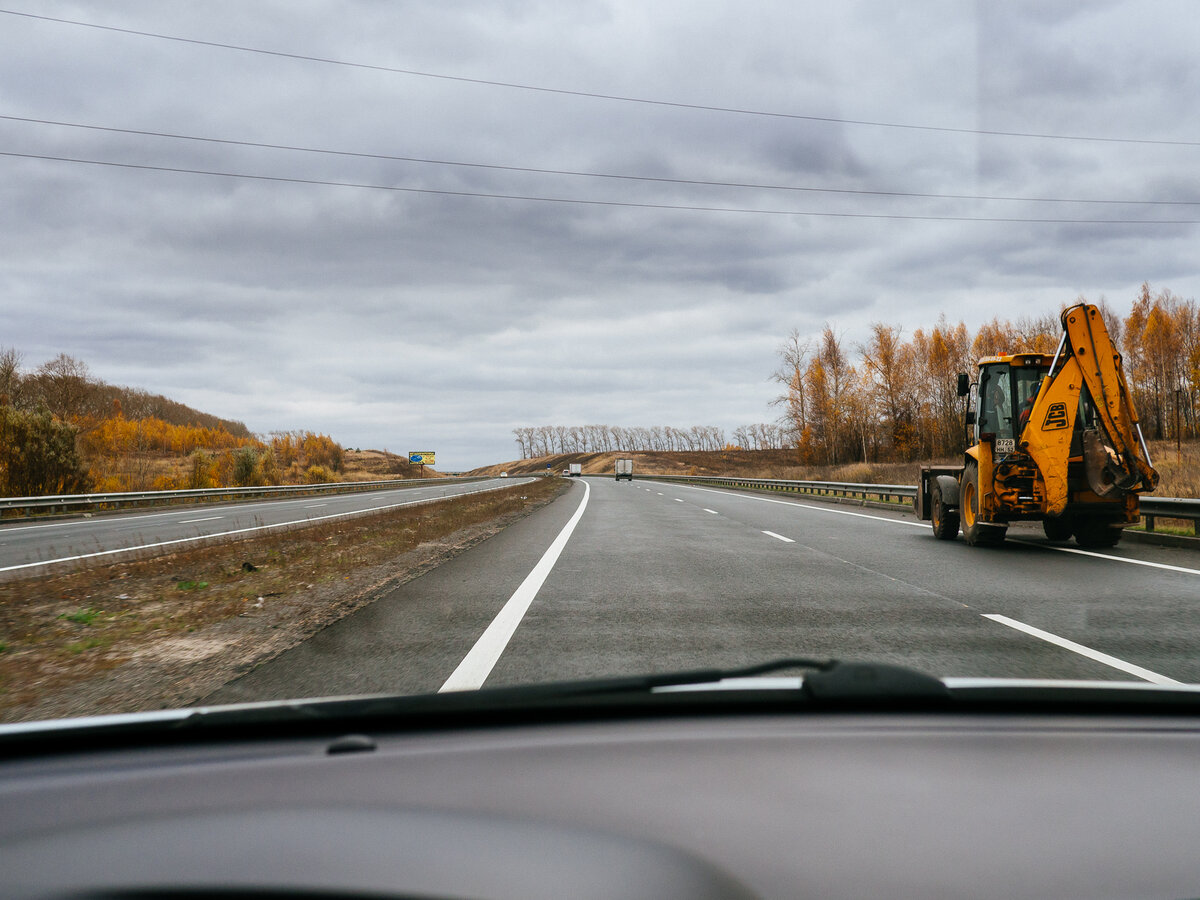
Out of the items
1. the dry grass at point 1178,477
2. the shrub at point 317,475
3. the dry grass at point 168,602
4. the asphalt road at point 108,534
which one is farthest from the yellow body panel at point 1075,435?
the shrub at point 317,475

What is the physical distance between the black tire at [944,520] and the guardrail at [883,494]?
9.93 feet

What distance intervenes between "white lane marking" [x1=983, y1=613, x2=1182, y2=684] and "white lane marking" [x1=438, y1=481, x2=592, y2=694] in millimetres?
4081

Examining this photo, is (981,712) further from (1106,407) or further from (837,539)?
(837,539)

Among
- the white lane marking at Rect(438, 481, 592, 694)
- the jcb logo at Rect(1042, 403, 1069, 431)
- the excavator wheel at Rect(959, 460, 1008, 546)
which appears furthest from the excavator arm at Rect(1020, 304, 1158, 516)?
the white lane marking at Rect(438, 481, 592, 694)

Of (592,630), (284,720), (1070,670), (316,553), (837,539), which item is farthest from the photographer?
(837,539)

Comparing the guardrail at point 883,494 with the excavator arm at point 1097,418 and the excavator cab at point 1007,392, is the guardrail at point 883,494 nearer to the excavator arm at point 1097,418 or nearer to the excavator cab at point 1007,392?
the excavator arm at point 1097,418

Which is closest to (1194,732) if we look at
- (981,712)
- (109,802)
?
(981,712)

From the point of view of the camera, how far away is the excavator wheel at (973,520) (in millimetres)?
12875

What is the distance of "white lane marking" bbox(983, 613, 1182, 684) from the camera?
496 cm

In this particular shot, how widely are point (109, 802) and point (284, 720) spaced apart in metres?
0.41

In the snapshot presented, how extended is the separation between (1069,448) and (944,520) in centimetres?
291

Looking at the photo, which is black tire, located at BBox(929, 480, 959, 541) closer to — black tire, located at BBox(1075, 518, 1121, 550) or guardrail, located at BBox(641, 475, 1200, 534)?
black tire, located at BBox(1075, 518, 1121, 550)

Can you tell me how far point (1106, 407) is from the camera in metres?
11.3

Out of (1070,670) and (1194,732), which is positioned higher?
(1194,732)
